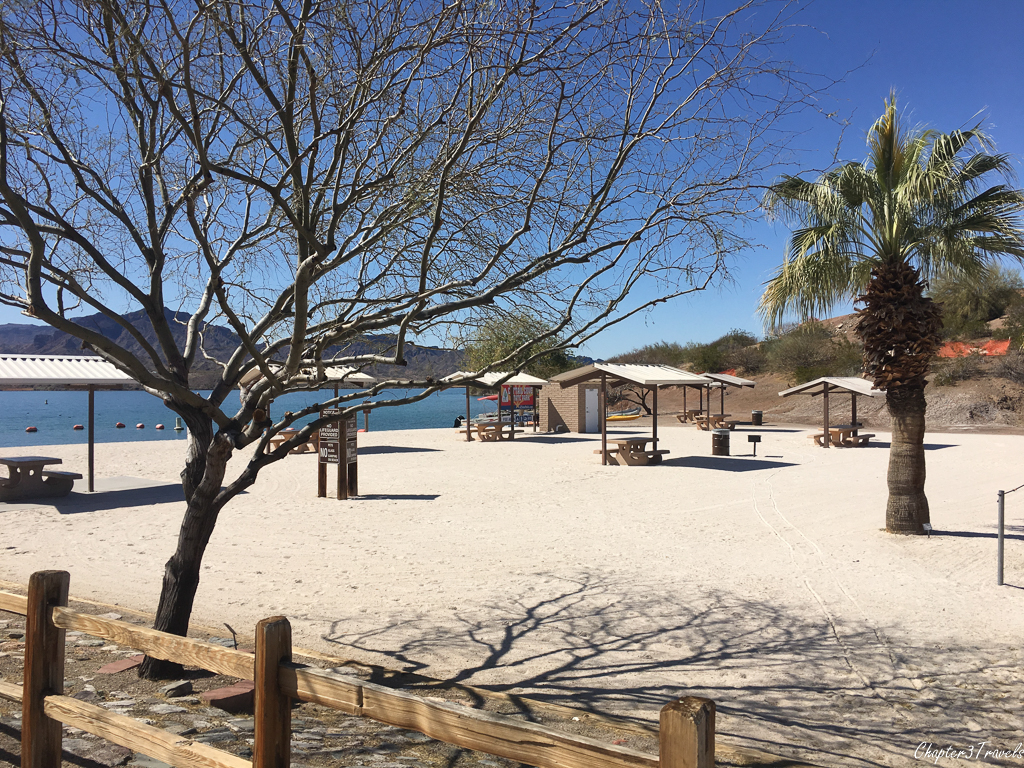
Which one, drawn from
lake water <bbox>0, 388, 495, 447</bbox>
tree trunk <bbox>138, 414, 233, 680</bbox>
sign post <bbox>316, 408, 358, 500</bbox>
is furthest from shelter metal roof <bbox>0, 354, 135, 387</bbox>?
tree trunk <bbox>138, 414, 233, 680</bbox>

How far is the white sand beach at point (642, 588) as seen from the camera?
15.7ft

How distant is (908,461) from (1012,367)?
35922 mm

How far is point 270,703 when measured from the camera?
2.60m

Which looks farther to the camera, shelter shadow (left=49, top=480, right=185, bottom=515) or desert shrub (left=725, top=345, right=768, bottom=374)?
desert shrub (left=725, top=345, right=768, bottom=374)

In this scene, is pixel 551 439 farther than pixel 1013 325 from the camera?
No

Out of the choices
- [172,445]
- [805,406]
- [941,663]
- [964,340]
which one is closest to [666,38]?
[941,663]

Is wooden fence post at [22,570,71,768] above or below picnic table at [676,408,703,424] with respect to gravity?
below

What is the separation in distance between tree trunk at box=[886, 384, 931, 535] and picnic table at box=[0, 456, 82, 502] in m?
14.4

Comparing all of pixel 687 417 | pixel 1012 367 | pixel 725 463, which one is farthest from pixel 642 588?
pixel 1012 367

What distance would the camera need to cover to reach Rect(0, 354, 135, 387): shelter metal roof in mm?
14531

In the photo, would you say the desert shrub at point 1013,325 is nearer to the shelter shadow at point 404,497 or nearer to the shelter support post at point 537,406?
the shelter support post at point 537,406

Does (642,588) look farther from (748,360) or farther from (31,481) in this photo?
(748,360)

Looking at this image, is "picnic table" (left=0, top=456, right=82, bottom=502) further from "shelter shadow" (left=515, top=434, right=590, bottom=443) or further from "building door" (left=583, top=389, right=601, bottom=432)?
"building door" (left=583, top=389, right=601, bottom=432)

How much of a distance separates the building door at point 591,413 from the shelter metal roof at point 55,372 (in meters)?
20.8
